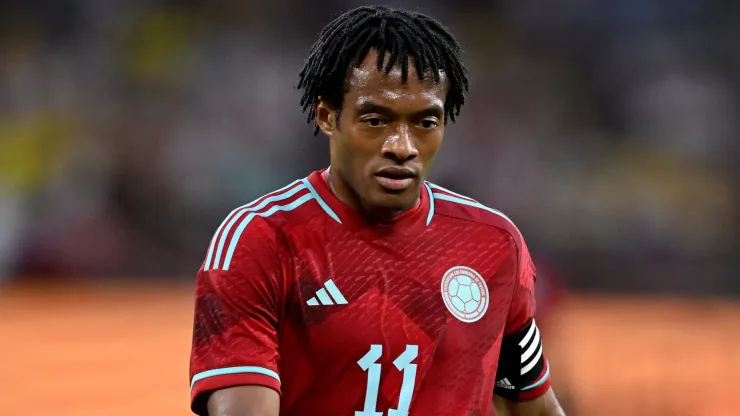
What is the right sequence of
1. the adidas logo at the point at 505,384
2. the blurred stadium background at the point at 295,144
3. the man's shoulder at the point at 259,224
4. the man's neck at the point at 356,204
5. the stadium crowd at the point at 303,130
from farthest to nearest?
1. the stadium crowd at the point at 303,130
2. the blurred stadium background at the point at 295,144
3. the adidas logo at the point at 505,384
4. the man's neck at the point at 356,204
5. the man's shoulder at the point at 259,224

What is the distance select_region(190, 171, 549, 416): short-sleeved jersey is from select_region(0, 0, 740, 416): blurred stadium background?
8.93 meters

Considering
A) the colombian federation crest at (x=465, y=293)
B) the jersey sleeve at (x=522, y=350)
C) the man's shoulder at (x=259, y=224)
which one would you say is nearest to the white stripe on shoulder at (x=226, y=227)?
the man's shoulder at (x=259, y=224)

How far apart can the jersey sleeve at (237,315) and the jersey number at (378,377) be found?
244 mm

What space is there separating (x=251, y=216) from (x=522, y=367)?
92cm

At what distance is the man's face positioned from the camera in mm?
2590

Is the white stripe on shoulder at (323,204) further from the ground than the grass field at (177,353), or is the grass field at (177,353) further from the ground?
the white stripe on shoulder at (323,204)

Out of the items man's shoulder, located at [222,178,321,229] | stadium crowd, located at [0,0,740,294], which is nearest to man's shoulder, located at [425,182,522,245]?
man's shoulder, located at [222,178,321,229]

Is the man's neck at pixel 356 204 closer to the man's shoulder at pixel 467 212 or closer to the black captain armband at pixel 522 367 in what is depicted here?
the man's shoulder at pixel 467 212

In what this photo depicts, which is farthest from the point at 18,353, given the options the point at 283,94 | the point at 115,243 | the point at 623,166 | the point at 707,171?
the point at 707,171

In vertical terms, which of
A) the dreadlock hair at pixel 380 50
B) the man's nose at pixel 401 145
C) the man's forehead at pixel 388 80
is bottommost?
the man's nose at pixel 401 145

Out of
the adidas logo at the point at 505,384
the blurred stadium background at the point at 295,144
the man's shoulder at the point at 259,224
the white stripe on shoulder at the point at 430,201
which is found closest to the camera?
the man's shoulder at the point at 259,224

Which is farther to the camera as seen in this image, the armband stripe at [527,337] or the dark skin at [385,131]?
the armband stripe at [527,337]

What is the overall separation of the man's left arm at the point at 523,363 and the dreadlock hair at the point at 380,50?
561 millimetres

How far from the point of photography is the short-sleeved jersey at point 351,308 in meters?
2.48
